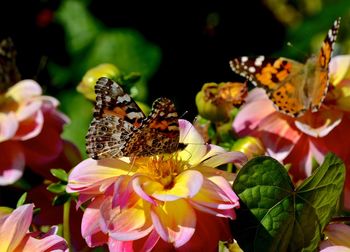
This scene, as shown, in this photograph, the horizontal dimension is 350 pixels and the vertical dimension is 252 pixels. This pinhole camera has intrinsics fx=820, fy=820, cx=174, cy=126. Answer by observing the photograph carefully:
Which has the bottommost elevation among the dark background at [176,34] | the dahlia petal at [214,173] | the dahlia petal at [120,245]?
the dark background at [176,34]

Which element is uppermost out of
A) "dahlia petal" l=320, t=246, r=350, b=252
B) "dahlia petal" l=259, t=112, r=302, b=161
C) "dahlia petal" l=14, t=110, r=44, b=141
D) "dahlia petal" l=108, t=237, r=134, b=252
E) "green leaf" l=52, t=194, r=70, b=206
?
"dahlia petal" l=320, t=246, r=350, b=252

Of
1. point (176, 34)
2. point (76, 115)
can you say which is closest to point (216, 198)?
point (76, 115)

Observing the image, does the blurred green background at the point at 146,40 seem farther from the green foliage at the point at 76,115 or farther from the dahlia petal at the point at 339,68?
the dahlia petal at the point at 339,68

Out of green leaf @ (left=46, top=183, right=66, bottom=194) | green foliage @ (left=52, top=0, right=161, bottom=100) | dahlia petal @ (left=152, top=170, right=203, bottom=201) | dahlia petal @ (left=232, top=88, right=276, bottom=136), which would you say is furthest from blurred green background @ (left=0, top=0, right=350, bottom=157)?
dahlia petal @ (left=152, top=170, right=203, bottom=201)

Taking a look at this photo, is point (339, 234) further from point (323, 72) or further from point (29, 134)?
point (29, 134)

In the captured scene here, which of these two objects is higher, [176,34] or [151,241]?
[151,241]

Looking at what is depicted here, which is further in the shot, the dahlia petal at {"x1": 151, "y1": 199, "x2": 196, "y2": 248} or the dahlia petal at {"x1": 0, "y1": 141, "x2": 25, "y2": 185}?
the dahlia petal at {"x1": 0, "y1": 141, "x2": 25, "y2": 185}

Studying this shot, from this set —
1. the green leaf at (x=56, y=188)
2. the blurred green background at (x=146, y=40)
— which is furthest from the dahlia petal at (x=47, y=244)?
the blurred green background at (x=146, y=40)

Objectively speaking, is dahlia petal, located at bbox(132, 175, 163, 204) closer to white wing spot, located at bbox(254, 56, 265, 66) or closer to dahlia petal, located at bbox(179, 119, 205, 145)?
dahlia petal, located at bbox(179, 119, 205, 145)
